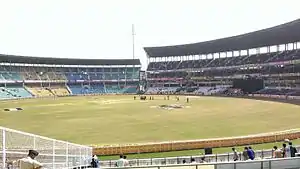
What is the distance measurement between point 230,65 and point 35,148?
10410cm

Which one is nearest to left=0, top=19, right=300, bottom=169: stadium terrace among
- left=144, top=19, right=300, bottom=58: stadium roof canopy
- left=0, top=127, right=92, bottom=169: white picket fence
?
left=144, top=19, right=300, bottom=58: stadium roof canopy

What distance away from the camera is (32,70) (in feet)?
407

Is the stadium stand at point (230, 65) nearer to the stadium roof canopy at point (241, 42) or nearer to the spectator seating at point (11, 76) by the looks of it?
the stadium roof canopy at point (241, 42)

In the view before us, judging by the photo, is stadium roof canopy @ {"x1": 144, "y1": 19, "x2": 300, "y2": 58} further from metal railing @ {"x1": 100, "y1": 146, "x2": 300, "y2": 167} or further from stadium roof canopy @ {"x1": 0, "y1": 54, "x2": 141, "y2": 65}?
metal railing @ {"x1": 100, "y1": 146, "x2": 300, "y2": 167}

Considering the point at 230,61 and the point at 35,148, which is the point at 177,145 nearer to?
the point at 35,148

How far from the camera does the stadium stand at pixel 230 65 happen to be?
8450 cm

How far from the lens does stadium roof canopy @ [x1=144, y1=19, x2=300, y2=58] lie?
76088mm

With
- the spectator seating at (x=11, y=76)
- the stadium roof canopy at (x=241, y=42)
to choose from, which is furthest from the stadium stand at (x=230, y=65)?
the spectator seating at (x=11, y=76)

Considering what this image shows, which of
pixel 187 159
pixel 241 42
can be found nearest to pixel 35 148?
pixel 187 159

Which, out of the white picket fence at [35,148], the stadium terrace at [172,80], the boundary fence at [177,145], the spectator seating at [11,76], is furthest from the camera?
the spectator seating at [11,76]

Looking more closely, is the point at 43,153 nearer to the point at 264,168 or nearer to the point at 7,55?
the point at 264,168

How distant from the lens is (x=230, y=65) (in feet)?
360

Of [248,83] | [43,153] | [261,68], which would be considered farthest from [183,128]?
[261,68]

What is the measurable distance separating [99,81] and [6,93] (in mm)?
39974
